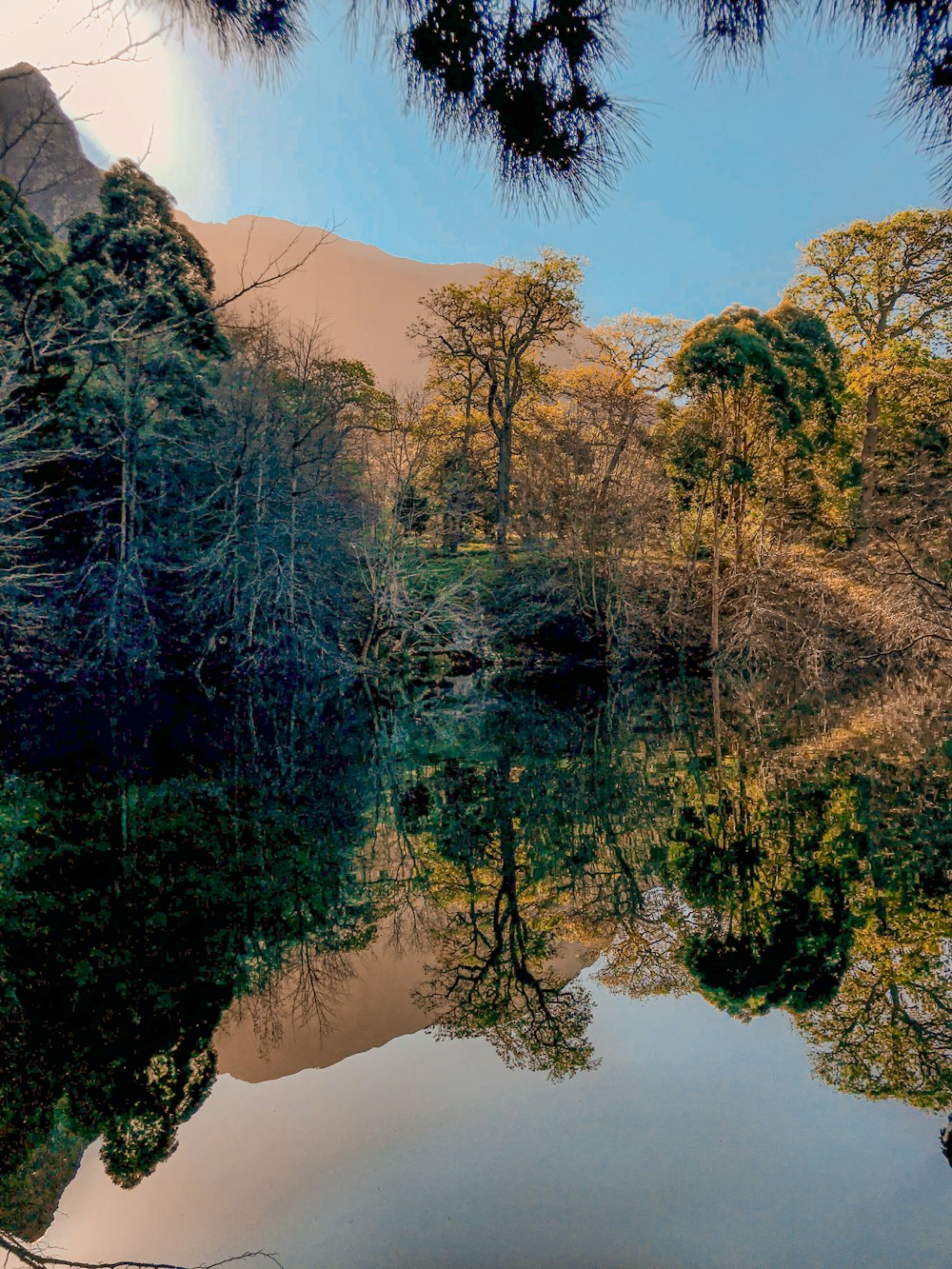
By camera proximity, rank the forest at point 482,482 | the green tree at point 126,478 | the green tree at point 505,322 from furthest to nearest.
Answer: the green tree at point 505,322, the forest at point 482,482, the green tree at point 126,478

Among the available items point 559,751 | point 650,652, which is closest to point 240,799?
point 559,751

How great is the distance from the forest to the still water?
5423 mm

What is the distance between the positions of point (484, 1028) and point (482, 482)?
21969mm

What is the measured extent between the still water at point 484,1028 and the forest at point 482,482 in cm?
542

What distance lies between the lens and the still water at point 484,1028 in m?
2.13

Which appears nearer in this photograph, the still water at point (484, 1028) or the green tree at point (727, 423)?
the still water at point (484, 1028)

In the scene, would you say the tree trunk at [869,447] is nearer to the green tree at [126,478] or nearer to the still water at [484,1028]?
the green tree at [126,478]

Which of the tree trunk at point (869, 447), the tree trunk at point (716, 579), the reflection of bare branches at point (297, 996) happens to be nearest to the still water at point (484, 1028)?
the reflection of bare branches at point (297, 996)

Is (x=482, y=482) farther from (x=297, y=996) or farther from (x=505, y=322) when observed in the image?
(x=297, y=996)

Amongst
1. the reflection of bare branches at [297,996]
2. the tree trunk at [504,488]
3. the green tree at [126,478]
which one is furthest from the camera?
the tree trunk at [504,488]

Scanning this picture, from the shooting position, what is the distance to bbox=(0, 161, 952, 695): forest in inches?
495

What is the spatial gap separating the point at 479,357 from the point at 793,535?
10262mm

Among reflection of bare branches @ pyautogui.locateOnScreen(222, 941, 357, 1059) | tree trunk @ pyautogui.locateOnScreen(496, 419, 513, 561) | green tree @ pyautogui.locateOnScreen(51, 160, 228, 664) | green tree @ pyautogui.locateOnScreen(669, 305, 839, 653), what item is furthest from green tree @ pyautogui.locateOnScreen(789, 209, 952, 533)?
reflection of bare branches @ pyautogui.locateOnScreen(222, 941, 357, 1059)

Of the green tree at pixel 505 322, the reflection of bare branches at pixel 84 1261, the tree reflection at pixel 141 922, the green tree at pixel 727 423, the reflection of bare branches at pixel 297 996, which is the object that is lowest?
the tree reflection at pixel 141 922
